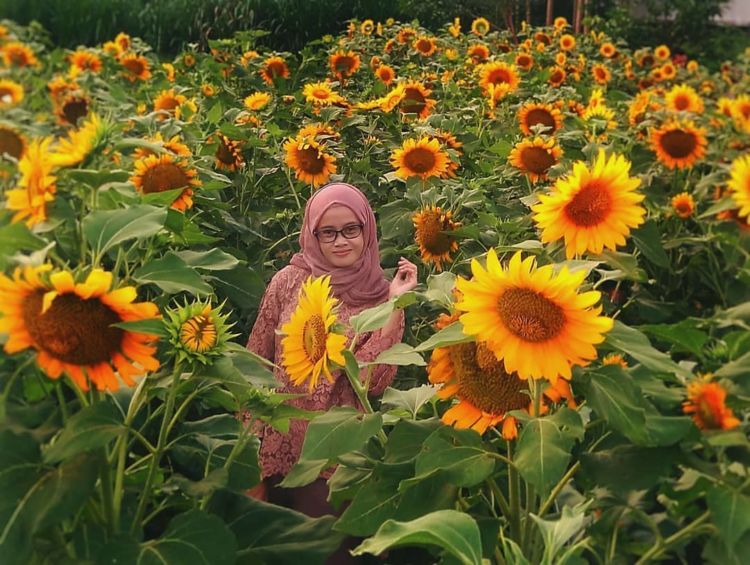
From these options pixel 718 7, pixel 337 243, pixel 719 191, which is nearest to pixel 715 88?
pixel 718 7

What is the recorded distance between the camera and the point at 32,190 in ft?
2.16

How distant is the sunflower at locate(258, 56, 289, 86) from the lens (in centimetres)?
307

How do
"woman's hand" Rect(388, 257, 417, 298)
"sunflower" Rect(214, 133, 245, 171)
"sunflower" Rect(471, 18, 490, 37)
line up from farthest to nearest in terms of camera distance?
"sunflower" Rect(471, 18, 490, 37) < "sunflower" Rect(214, 133, 245, 171) < "woman's hand" Rect(388, 257, 417, 298)

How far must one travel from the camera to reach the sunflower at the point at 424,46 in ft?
13.1

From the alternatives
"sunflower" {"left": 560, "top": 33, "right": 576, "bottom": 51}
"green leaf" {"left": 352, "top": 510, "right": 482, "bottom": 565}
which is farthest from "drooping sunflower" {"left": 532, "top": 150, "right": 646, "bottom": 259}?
"sunflower" {"left": 560, "top": 33, "right": 576, "bottom": 51}

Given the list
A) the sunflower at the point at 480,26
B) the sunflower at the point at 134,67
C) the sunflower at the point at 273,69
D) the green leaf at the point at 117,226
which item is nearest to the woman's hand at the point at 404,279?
the green leaf at the point at 117,226

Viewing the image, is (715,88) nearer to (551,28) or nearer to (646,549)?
(551,28)

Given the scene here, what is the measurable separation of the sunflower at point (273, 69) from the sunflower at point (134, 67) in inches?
22.1

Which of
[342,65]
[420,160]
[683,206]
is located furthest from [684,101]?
[420,160]

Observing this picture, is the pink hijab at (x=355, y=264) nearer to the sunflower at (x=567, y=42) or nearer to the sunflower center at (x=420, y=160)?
the sunflower center at (x=420, y=160)

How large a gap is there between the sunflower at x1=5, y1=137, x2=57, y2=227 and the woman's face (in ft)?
2.30

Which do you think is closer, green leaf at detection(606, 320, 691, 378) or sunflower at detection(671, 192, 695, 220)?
green leaf at detection(606, 320, 691, 378)

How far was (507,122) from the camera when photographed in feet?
9.42

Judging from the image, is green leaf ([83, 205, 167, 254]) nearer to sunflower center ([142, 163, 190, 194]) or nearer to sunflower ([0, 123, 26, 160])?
sunflower ([0, 123, 26, 160])
